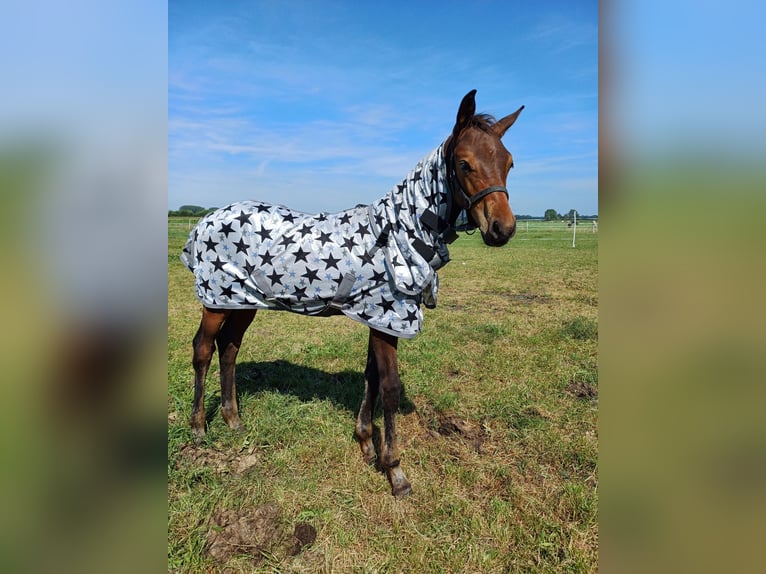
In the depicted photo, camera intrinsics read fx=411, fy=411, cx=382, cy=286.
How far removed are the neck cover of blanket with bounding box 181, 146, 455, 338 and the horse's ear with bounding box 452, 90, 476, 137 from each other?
0.19 meters

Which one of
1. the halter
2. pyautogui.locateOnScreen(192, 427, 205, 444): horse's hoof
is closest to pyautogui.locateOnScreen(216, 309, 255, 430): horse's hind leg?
pyautogui.locateOnScreen(192, 427, 205, 444): horse's hoof

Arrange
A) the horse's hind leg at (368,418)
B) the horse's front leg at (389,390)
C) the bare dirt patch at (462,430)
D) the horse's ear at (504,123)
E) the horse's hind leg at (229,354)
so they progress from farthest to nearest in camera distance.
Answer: the horse's hind leg at (229,354)
the bare dirt patch at (462,430)
the horse's hind leg at (368,418)
the horse's front leg at (389,390)
the horse's ear at (504,123)

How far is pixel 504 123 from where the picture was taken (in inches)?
111

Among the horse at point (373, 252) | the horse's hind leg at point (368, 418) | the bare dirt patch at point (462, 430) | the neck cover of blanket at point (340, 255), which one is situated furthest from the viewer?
the bare dirt patch at point (462, 430)

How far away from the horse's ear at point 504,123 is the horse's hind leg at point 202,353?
8.40 ft

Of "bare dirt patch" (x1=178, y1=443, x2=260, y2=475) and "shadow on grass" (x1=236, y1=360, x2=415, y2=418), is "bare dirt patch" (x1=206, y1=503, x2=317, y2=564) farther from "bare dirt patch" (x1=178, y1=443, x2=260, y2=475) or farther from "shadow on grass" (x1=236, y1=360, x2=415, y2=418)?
"shadow on grass" (x1=236, y1=360, x2=415, y2=418)

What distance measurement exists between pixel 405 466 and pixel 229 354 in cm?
187

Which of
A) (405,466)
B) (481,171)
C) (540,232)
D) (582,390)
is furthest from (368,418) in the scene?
(540,232)

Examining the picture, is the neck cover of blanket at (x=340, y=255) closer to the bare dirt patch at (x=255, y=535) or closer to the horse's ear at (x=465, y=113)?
the horse's ear at (x=465, y=113)

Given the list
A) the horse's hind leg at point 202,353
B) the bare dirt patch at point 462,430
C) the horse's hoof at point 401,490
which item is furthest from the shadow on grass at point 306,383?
the horse's hoof at point 401,490

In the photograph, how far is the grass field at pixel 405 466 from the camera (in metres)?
2.50

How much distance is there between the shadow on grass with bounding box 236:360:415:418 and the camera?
14.5 feet

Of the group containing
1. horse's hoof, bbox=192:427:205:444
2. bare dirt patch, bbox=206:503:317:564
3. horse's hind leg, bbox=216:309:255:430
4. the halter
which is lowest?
bare dirt patch, bbox=206:503:317:564
